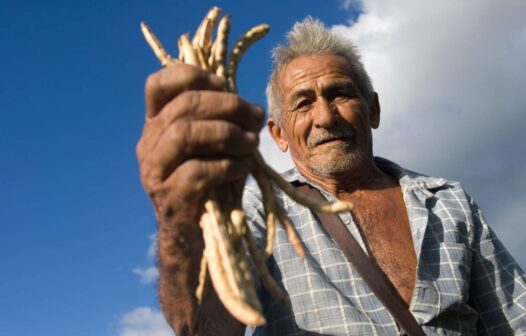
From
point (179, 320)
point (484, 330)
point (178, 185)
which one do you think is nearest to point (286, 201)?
point (179, 320)

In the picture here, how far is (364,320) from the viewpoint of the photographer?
2.48m

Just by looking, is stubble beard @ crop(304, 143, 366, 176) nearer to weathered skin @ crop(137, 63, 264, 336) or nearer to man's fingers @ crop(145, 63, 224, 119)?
weathered skin @ crop(137, 63, 264, 336)

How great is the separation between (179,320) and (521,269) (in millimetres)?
2336

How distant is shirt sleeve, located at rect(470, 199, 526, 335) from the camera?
10.1ft

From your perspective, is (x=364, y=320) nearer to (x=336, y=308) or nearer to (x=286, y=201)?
(x=336, y=308)

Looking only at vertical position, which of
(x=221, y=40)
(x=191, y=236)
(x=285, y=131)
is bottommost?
(x=191, y=236)

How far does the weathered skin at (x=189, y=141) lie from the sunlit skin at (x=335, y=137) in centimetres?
178

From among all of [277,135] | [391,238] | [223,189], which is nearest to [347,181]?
[391,238]

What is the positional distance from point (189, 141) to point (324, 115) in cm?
207

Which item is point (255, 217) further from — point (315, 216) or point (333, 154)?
point (333, 154)

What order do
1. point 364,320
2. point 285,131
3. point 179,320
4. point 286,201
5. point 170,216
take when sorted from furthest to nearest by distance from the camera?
point 285,131, point 286,201, point 364,320, point 179,320, point 170,216

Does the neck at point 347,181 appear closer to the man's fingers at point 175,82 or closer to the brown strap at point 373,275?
the brown strap at point 373,275

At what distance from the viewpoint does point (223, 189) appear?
1.59 meters

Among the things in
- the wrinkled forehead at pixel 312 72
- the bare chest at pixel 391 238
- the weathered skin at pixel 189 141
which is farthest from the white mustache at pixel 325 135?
the weathered skin at pixel 189 141
